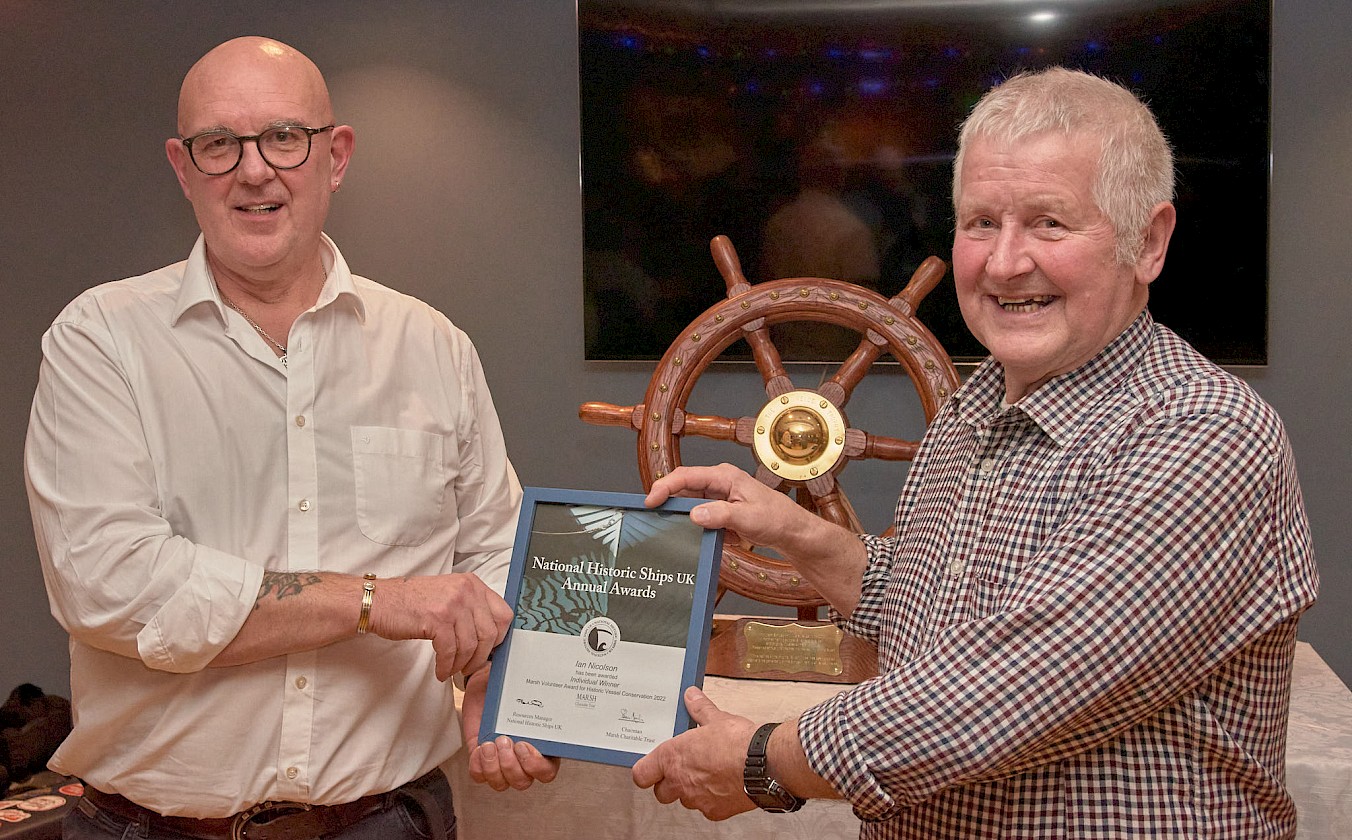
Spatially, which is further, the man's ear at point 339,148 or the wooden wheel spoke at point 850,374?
the wooden wheel spoke at point 850,374

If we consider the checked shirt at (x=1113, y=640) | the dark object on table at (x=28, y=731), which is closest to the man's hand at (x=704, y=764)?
the checked shirt at (x=1113, y=640)

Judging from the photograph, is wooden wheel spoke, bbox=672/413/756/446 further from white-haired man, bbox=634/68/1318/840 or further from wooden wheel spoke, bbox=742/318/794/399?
white-haired man, bbox=634/68/1318/840

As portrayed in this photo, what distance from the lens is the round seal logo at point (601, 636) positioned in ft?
4.64

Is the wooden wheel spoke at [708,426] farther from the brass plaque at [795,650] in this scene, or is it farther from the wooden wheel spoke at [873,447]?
the brass plaque at [795,650]

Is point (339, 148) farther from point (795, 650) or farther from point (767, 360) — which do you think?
point (795, 650)

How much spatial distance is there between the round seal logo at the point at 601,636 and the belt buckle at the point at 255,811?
1.36 feet

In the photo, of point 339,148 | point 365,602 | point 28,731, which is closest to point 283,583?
point 365,602

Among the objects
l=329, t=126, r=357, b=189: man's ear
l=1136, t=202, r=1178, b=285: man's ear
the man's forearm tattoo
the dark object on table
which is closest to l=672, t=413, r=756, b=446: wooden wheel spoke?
l=329, t=126, r=357, b=189: man's ear

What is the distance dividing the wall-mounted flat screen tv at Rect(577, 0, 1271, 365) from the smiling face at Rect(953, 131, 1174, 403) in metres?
1.86

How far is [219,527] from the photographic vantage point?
146 centimetres

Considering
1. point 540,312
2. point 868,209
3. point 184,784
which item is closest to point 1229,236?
point 868,209

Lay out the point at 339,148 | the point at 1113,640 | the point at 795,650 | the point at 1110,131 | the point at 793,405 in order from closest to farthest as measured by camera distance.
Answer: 1. the point at 1113,640
2. the point at 1110,131
3. the point at 339,148
4. the point at 795,650
5. the point at 793,405

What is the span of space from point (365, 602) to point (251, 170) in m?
0.56

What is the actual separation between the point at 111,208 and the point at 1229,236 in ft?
10.3
